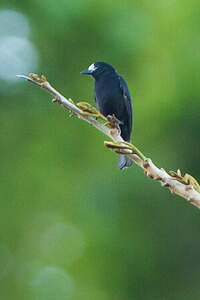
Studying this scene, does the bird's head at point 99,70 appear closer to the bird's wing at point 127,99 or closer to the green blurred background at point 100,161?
the bird's wing at point 127,99

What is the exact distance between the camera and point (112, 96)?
315 centimetres

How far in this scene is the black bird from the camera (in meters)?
3.07

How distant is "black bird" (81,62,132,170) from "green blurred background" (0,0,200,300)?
351 centimetres

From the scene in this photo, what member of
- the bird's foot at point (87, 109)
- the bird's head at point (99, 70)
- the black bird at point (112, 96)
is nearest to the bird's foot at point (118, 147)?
the bird's foot at point (87, 109)

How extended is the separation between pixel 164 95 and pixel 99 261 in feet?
7.01

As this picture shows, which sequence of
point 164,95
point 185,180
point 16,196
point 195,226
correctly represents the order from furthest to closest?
point 16,196 → point 164,95 → point 195,226 → point 185,180

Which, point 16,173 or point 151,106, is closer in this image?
point 151,106

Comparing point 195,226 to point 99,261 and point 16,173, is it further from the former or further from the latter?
point 16,173

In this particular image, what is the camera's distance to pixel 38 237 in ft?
25.5

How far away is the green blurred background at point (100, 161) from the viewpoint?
7082 millimetres

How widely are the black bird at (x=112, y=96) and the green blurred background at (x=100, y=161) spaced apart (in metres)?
3.51

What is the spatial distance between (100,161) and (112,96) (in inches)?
173

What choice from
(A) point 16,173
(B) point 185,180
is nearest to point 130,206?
(A) point 16,173

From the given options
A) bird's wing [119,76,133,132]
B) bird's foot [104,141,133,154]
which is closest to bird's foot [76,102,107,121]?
bird's foot [104,141,133,154]
